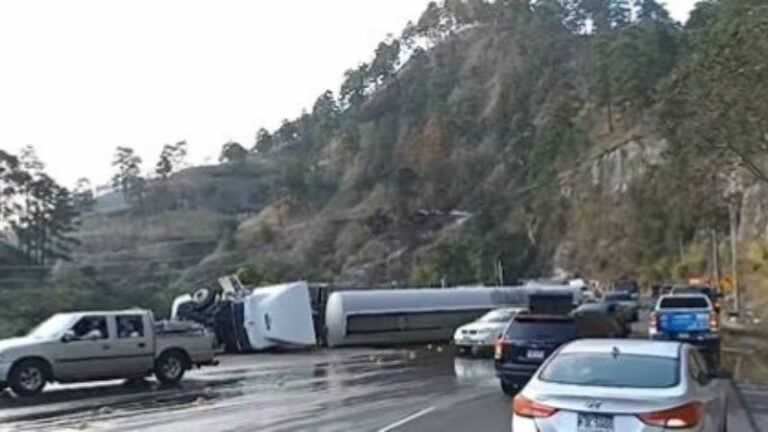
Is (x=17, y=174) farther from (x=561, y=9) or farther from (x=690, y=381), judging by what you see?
(x=561, y=9)

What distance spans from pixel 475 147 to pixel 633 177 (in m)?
43.5

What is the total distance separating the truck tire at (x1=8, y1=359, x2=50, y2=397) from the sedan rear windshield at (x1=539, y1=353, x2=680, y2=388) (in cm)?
1586

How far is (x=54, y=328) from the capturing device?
989 inches

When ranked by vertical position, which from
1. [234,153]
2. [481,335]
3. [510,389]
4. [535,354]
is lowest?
[510,389]

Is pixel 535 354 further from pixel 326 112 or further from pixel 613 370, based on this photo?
pixel 326 112

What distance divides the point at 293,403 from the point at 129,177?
134 metres

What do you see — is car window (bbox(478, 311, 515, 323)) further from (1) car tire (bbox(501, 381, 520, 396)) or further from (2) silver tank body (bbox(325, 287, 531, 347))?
(1) car tire (bbox(501, 381, 520, 396))

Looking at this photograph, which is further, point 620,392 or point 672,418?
point 620,392

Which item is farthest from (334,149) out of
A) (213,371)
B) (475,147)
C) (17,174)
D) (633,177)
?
(213,371)

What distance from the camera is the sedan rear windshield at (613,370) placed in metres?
10.4

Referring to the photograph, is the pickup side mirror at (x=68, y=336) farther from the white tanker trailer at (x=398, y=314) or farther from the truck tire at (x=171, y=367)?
the white tanker trailer at (x=398, y=314)

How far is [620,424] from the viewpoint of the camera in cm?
971

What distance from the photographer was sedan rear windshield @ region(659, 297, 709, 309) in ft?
108

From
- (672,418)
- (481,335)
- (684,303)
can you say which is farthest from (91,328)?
(672,418)
